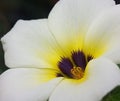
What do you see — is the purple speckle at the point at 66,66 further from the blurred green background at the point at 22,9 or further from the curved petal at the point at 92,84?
the blurred green background at the point at 22,9

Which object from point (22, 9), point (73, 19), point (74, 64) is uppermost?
point (73, 19)

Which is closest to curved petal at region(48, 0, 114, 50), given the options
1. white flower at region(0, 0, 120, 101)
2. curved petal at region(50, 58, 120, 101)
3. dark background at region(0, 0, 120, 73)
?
white flower at region(0, 0, 120, 101)

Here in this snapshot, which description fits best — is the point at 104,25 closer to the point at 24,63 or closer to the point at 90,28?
the point at 90,28

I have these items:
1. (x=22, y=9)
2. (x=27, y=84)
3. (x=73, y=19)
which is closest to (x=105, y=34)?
(x=73, y=19)

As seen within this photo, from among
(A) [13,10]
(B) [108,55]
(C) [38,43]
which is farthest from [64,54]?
(A) [13,10]

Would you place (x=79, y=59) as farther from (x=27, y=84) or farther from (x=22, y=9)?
(x=22, y=9)

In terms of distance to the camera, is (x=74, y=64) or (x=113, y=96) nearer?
(x=113, y=96)

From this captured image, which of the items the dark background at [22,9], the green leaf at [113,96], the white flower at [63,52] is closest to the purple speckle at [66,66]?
the white flower at [63,52]
